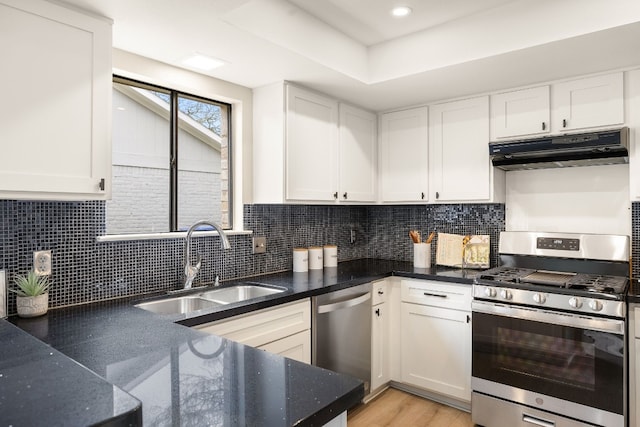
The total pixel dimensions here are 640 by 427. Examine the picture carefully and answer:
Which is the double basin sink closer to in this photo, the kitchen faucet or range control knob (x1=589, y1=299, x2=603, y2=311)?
the kitchen faucet

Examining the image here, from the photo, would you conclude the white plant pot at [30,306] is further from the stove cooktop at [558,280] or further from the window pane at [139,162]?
the stove cooktop at [558,280]

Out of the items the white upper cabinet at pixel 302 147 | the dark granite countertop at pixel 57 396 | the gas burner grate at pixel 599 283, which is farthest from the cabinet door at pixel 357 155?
the dark granite countertop at pixel 57 396

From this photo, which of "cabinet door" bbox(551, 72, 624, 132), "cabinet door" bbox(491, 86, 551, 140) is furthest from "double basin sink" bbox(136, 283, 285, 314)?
"cabinet door" bbox(551, 72, 624, 132)

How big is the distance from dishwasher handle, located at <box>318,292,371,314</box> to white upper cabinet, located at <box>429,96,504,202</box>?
0.96m

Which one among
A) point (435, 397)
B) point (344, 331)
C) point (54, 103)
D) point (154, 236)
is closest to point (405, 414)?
point (435, 397)

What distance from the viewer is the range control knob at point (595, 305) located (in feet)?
7.00

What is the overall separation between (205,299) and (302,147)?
1142 millimetres

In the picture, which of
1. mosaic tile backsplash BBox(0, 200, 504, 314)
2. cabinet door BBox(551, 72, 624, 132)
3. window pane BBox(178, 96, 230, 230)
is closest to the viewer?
mosaic tile backsplash BBox(0, 200, 504, 314)

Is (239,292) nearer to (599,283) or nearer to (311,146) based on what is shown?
(311,146)

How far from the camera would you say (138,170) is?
2.34 meters

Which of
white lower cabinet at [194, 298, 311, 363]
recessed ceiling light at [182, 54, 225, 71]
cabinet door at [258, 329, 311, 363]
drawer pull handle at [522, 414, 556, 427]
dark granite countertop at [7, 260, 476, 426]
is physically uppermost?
recessed ceiling light at [182, 54, 225, 71]

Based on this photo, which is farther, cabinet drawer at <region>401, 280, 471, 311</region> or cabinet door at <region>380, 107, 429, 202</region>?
cabinet door at <region>380, 107, 429, 202</region>

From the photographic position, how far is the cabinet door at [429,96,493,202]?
2.92 meters

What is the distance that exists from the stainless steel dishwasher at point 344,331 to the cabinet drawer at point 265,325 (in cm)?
11
